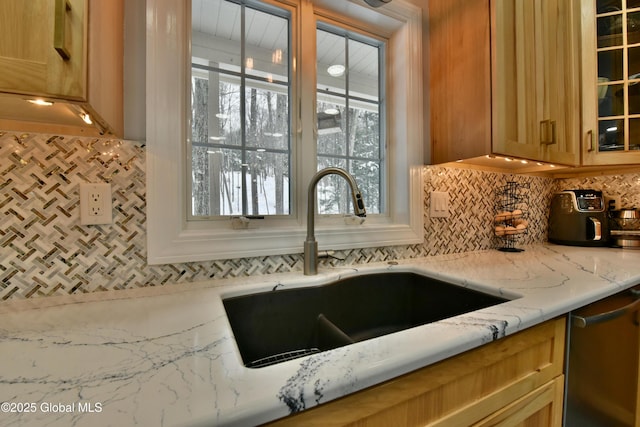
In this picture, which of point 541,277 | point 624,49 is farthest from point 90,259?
point 624,49

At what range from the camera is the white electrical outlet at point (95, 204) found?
2.34 ft

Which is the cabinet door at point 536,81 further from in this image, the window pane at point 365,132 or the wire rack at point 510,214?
the window pane at point 365,132

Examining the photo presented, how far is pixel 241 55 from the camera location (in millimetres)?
1038

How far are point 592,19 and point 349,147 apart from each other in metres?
1.39

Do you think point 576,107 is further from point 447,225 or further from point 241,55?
point 241,55

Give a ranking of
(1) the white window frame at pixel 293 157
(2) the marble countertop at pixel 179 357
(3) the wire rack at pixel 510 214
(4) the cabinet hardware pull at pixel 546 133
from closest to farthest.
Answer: (2) the marble countertop at pixel 179 357 < (1) the white window frame at pixel 293 157 < (4) the cabinet hardware pull at pixel 546 133 < (3) the wire rack at pixel 510 214

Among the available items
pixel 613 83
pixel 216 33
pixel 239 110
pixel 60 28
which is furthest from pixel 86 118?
pixel 613 83

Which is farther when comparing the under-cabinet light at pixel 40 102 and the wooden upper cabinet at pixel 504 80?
the wooden upper cabinet at pixel 504 80

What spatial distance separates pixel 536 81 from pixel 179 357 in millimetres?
1579

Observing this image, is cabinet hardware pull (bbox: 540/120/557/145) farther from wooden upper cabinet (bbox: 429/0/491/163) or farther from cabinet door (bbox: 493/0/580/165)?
wooden upper cabinet (bbox: 429/0/491/163)

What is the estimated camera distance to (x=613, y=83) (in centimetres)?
136

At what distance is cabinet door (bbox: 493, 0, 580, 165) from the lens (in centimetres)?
102

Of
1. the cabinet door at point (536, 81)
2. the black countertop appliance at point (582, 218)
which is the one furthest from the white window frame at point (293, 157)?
the black countertop appliance at point (582, 218)

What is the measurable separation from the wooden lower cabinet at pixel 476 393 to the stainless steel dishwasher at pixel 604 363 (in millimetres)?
65
